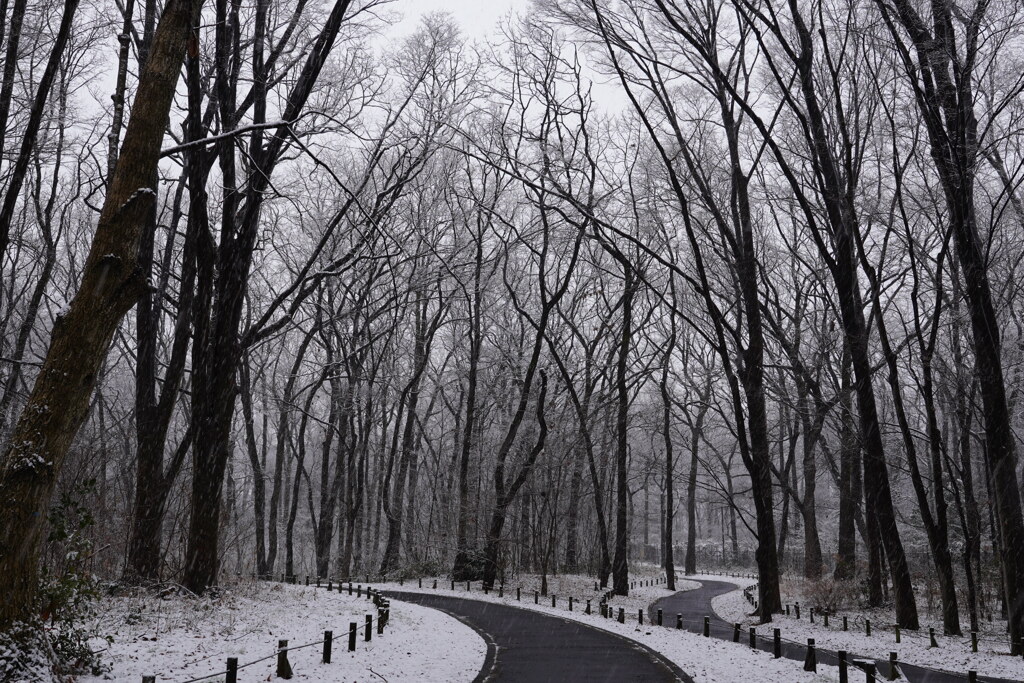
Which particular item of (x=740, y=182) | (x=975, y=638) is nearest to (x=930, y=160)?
(x=740, y=182)

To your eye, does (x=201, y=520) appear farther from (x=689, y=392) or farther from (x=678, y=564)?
(x=678, y=564)

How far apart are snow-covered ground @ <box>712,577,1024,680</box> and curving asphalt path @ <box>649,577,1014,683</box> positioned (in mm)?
587

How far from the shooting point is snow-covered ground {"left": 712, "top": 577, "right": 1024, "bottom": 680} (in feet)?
44.9

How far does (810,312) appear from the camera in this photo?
30.3 metres

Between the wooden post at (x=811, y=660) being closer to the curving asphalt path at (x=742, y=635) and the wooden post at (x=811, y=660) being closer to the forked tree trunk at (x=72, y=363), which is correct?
the curving asphalt path at (x=742, y=635)

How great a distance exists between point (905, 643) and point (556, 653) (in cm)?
864

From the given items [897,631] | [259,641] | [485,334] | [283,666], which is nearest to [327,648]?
[283,666]

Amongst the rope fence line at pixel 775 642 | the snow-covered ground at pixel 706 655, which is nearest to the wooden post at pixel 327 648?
the snow-covered ground at pixel 706 655

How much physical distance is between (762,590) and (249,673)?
15.1m

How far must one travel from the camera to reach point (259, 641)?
38.9 ft

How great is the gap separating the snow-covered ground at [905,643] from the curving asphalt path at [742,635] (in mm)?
587

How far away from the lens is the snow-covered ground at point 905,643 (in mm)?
13695

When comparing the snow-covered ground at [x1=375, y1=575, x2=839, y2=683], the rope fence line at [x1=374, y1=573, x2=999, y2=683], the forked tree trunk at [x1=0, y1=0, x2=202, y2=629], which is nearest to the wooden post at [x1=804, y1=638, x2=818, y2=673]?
the rope fence line at [x1=374, y1=573, x2=999, y2=683]

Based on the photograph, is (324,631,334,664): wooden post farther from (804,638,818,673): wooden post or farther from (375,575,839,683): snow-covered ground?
(804,638,818,673): wooden post
